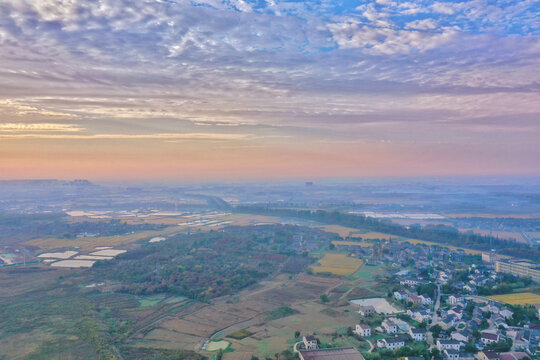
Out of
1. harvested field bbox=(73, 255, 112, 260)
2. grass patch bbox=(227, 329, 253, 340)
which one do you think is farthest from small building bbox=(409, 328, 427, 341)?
harvested field bbox=(73, 255, 112, 260)

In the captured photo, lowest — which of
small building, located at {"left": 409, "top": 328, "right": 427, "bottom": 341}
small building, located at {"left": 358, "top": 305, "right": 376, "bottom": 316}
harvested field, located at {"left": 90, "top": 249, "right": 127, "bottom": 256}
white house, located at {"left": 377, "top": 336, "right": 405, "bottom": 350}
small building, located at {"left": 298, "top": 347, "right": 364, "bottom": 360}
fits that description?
harvested field, located at {"left": 90, "top": 249, "right": 127, "bottom": 256}

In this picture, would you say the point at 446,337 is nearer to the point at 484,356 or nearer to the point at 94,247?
the point at 484,356

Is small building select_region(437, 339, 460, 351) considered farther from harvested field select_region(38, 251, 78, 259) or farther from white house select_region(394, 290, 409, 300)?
harvested field select_region(38, 251, 78, 259)

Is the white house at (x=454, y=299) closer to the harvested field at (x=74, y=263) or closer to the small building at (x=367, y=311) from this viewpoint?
Answer: the small building at (x=367, y=311)

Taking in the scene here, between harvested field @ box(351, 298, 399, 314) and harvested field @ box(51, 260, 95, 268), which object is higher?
harvested field @ box(351, 298, 399, 314)

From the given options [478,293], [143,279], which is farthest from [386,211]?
[143,279]

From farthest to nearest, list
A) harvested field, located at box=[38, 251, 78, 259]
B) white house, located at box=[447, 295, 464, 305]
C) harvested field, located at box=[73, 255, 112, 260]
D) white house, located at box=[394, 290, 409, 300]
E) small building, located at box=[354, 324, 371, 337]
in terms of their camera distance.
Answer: harvested field, located at box=[38, 251, 78, 259]
harvested field, located at box=[73, 255, 112, 260]
white house, located at box=[394, 290, 409, 300]
white house, located at box=[447, 295, 464, 305]
small building, located at box=[354, 324, 371, 337]
